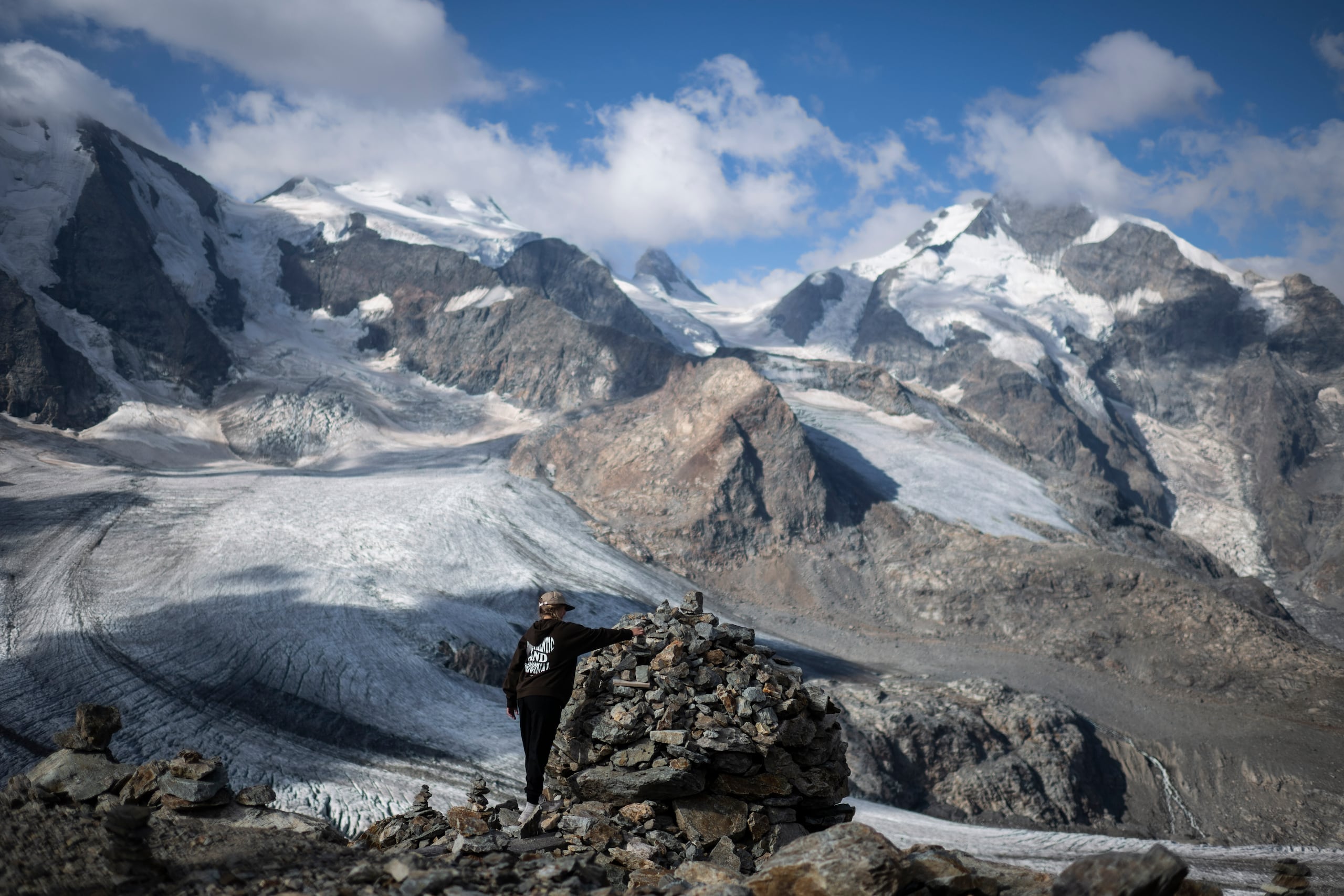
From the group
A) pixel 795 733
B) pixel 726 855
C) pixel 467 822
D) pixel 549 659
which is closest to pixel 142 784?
pixel 467 822

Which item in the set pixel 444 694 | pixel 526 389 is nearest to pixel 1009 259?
pixel 526 389

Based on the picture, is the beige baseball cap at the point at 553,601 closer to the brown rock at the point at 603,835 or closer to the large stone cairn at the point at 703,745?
the large stone cairn at the point at 703,745

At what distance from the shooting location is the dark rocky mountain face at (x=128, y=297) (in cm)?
7538

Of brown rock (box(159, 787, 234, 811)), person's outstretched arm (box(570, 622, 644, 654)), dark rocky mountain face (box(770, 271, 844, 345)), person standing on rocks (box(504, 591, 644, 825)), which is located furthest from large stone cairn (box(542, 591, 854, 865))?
dark rocky mountain face (box(770, 271, 844, 345))

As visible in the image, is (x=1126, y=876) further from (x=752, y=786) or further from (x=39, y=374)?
(x=39, y=374)

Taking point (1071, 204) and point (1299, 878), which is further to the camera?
point (1071, 204)

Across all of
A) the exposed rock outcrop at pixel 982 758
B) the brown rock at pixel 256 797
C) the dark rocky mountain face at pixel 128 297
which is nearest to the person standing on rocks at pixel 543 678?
the brown rock at pixel 256 797

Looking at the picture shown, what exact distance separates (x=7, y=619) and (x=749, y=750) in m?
29.6

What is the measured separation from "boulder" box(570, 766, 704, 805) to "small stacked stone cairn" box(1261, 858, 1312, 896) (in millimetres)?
5624

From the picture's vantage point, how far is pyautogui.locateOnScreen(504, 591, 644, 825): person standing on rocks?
8.23 metres

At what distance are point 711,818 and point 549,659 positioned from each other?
2843 millimetres

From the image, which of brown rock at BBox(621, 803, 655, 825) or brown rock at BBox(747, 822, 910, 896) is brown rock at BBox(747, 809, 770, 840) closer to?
brown rock at BBox(621, 803, 655, 825)

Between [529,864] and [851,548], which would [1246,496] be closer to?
[851,548]

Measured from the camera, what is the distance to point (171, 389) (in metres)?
74.8
